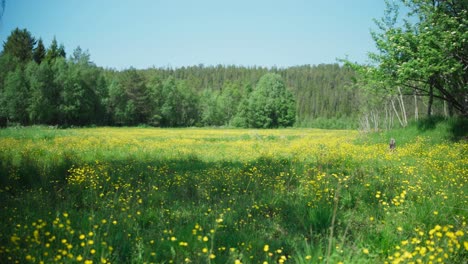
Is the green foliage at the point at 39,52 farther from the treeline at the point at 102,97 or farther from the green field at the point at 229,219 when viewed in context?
the green field at the point at 229,219

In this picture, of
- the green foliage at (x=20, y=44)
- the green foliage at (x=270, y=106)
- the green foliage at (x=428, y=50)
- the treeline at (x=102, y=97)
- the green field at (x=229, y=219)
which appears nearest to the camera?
the green field at (x=229, y=219)

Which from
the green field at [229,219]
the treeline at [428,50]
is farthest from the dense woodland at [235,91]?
the green field at [229,219]

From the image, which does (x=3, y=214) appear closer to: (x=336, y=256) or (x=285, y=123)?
(x=336, y=256)

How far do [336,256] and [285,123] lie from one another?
7781 cm

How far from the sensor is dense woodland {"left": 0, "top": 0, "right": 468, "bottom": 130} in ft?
49.2

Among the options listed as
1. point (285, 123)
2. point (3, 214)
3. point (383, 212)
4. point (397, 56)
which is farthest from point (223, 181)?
point (285, 123)

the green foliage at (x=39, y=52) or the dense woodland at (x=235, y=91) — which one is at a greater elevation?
the green foliage at (x=39, y=52)

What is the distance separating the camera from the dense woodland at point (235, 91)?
49.2ft

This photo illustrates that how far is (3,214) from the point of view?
4754mm

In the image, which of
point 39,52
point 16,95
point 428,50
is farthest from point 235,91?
point 428,50

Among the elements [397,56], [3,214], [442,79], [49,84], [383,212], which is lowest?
[383,212]

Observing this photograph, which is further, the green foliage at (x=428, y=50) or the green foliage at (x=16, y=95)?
the green foliage at (x=16, y=95)

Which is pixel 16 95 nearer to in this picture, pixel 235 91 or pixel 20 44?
pixel 20 44

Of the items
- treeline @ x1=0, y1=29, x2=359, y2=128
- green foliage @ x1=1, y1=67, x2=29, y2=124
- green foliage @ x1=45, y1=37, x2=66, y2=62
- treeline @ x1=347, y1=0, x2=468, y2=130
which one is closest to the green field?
treeline @ x1=347, y1=0, x2=468, y2=130
